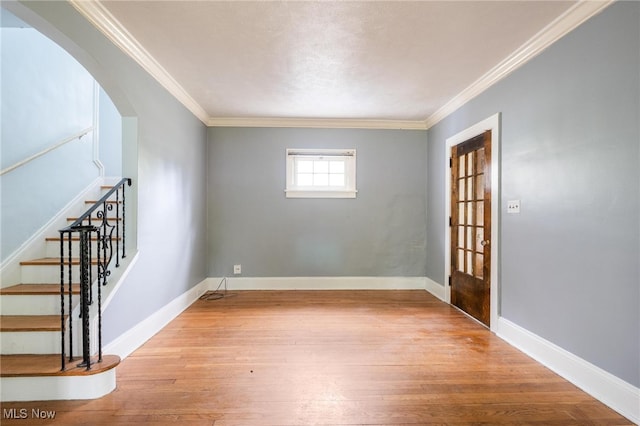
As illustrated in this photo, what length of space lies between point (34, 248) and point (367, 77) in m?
3.55

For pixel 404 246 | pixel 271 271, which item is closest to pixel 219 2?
pixel 271 271

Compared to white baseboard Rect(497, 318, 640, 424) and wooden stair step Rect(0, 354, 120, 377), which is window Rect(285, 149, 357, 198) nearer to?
white baseboard Rect(497, 318, 640, 424)

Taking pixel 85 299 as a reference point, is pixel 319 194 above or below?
above

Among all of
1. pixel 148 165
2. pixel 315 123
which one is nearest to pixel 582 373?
pixel 148 165

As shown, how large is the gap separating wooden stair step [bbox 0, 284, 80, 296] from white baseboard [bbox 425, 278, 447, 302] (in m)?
3.88

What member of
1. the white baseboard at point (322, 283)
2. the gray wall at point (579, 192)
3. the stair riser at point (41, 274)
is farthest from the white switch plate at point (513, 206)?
the stair riser at point (41, 274)

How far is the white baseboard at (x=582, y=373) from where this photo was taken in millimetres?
1625

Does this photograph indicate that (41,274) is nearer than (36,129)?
Yes

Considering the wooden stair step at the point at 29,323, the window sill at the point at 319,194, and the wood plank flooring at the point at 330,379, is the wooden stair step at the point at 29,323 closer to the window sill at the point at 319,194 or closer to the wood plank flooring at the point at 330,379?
the wood plank flooring at the point at 330,379

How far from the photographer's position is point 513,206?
99.7 inches

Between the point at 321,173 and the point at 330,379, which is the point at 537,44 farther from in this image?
the point at 330,379

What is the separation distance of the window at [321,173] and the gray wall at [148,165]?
1366 mm

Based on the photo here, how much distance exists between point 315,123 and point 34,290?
356 centimetres

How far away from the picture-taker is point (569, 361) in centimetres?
199
